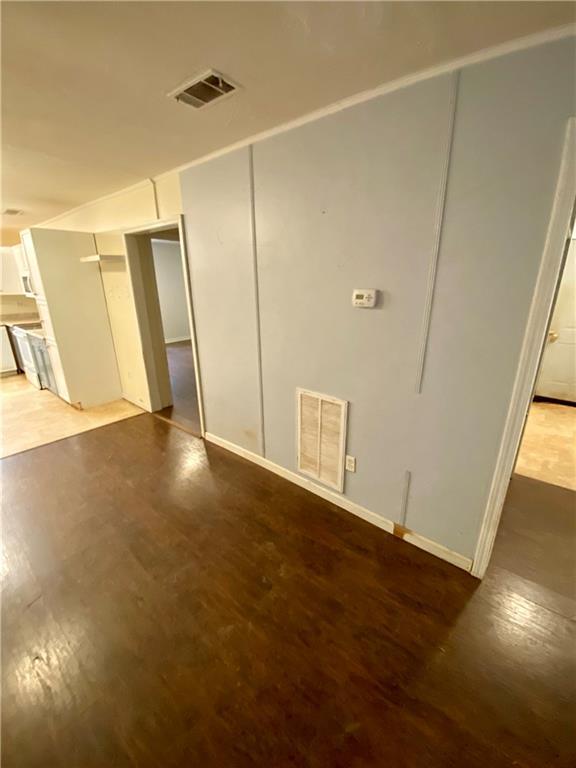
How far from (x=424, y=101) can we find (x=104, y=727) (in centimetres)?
294

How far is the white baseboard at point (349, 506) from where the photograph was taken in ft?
6.03

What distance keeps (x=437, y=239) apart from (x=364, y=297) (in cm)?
45

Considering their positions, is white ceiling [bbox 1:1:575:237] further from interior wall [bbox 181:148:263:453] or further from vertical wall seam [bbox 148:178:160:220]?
vertical wall seam [bbox 148:178:160:220]

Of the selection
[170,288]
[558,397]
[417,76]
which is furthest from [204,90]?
[170,288]

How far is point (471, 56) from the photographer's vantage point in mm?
1271

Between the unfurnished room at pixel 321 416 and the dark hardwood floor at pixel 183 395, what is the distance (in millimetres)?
942

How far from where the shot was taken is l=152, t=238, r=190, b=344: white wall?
738 cm

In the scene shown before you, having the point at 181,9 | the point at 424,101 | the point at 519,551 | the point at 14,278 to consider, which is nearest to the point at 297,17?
the point at 181,9

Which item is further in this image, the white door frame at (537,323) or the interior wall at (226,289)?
the interior wall at (226,289)

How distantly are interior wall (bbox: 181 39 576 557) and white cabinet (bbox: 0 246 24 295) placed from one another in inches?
187

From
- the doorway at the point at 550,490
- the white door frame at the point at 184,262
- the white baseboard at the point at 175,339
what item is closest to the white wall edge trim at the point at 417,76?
the white door frame at the point at 184,262

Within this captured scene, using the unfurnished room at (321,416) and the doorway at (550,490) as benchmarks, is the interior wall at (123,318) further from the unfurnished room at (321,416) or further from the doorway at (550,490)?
the doorway at (550,490)

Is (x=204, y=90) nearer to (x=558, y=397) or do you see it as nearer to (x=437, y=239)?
(x=437, y=239)

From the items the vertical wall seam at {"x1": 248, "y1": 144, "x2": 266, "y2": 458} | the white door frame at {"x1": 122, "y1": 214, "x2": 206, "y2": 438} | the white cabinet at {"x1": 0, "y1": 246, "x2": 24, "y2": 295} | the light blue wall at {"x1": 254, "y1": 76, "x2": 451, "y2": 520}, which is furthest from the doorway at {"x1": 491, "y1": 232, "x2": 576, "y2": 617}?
the white cabinet at {"x1": 0, "y1": 246, "x2": 24, "y2": 295}
